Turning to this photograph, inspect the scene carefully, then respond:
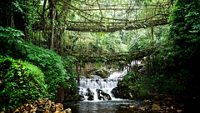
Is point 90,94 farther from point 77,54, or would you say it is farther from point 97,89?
point 77,54

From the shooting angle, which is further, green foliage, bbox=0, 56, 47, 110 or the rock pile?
green foliage, bbox=0, 56, 47, 110

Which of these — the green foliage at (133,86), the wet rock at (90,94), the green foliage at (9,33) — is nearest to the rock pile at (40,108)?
the green foliage at (9,33)

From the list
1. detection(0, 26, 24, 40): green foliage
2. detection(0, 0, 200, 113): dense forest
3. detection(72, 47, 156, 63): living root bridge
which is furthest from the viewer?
detection(72, 47, 156, 63): living root bridge

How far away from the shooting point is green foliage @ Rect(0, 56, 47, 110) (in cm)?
717

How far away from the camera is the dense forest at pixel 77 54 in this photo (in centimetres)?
786

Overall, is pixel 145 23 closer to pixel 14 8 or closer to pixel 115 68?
pixel 14 8

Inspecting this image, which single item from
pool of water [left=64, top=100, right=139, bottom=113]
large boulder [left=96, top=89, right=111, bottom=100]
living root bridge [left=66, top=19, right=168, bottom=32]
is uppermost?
living root bridge [left=66, top=19, right=168, bottom=32]

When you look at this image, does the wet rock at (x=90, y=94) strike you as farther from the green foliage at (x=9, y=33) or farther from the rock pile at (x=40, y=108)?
the rock pile at (x=40, y=108)

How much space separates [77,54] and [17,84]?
10.7m

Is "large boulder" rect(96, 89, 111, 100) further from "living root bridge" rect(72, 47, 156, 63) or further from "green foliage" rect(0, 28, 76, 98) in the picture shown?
"green foliage" rect(0, 28, 76, 98)

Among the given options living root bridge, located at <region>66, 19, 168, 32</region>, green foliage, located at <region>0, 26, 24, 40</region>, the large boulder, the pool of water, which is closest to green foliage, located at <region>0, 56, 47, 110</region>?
green foliage, located at <region>0, 26, 24, 40</region>

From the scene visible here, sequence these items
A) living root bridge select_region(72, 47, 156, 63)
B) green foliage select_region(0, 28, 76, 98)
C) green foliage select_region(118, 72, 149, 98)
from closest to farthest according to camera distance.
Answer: green foliage select_region(0, 28, 76, 98), living root bridge select_region(72, 47, 156, 63), green foliage select_region(118, 72, 149, 98)

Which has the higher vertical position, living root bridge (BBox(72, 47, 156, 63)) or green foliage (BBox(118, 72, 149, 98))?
living root bridge (BBox(72, 47, 156, 63))

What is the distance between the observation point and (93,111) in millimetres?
12938
